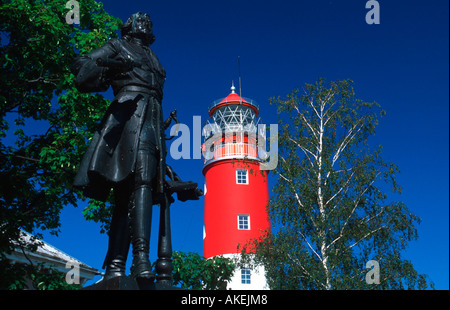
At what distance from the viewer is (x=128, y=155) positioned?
14.6ft

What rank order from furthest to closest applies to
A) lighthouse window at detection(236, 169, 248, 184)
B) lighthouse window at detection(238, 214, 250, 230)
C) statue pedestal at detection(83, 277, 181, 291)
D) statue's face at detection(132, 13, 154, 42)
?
lighthouse window at detection(236, 169, 248, 184), lighthouse window at detection(238, 214, 250, 230), statue's face at detection(132, 13, 154, 42), statue pedestal at detection(83, 277, 181, 291)

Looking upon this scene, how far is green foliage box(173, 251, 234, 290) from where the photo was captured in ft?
82.3

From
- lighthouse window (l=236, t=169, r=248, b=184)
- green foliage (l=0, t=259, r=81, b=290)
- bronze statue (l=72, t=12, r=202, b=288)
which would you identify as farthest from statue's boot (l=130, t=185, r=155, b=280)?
lighthouse window (l=236, t=169, r=248, b=184)

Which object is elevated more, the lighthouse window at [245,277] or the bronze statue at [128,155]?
the lighthouse window at [245,277]

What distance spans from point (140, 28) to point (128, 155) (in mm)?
1536

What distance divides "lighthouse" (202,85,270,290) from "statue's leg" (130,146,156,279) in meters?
27.6

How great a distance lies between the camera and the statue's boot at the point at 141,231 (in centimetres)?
400

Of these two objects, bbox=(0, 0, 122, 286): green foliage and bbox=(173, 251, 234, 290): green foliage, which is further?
bbox=(173, 251, 234, 290): green foliage

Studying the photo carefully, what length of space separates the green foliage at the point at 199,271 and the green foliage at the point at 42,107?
1145cm

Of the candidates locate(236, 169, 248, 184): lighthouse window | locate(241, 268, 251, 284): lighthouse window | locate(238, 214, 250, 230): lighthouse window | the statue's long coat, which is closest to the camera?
the statue's long coat

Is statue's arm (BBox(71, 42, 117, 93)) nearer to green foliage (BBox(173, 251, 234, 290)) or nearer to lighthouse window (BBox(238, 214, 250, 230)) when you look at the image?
green foliage (BBox(173, 251, 234, 290))

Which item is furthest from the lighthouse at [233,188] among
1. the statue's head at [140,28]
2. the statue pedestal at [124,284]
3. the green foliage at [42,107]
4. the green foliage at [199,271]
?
the statue pedestal at [124,284]

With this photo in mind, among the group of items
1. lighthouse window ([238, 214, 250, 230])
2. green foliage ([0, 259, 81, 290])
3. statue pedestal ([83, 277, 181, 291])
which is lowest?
statue pedestal ([83, 277, 181, 291])

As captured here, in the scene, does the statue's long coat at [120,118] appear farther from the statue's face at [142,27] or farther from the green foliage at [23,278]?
the green foliage at [23,278]
